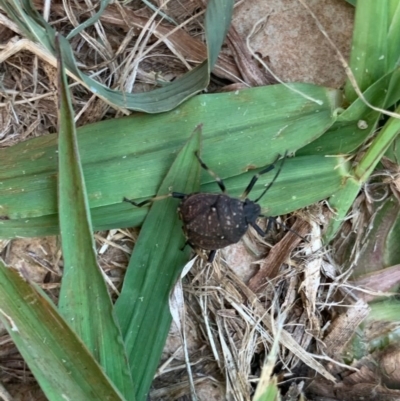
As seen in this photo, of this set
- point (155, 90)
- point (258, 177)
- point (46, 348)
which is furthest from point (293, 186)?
point (46, 348)

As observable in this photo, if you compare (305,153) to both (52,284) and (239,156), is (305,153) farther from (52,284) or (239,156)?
(52,284)

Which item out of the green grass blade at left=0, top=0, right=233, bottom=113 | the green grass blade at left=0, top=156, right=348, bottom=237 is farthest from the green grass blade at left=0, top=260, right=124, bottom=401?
the green grass blade at left=0, top=0, right=233, bottom=113

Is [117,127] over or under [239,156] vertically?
over

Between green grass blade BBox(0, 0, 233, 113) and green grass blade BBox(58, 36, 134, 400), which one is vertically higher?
green grass blade BBox(0, 0, 233, 113)

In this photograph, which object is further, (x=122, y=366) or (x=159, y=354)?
(x=159, y=354)

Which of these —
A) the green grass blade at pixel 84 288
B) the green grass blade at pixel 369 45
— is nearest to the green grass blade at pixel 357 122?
the green grass blade at pixel 369 45

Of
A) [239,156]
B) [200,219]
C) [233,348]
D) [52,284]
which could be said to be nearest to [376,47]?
[239,156]

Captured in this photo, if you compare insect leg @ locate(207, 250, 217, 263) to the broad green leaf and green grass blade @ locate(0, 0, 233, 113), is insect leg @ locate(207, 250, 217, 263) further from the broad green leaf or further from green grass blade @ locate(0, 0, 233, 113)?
green grass blade @ locate(0, 0, 233, 113)
